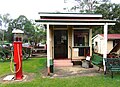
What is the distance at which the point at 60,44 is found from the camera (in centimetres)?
1344

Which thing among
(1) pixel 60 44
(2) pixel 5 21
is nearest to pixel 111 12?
(1) pixel 60 44

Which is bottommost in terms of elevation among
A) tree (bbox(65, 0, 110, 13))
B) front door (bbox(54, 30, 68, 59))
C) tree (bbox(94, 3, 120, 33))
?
front door (bbox(54, 30, 68, 59))

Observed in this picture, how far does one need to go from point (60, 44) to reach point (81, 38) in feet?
5.07

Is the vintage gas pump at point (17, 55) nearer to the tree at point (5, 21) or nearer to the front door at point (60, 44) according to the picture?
the front door at point (60, 44)

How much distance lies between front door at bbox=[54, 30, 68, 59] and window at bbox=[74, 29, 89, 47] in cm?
71

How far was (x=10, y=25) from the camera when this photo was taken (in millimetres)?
53875

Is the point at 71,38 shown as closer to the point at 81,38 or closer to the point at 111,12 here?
the point at 81,38

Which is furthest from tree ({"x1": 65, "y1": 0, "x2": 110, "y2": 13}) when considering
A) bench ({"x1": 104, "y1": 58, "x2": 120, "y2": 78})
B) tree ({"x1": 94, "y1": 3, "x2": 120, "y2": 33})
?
bench ({"x1": 104, "y1": 58, "x2": 120, "y2": 78})

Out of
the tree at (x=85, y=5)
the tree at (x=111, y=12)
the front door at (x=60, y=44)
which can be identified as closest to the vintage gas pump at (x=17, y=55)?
the front door at (x=60, y=44)

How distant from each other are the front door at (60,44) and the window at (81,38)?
705 millimetres

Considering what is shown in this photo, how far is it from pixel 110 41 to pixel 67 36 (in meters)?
13.6

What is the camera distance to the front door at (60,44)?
1332 cm

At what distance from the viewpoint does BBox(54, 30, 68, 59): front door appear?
524 inches

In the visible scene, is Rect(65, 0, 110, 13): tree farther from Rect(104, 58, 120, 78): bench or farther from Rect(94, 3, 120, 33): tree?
Rect(104, 58, 120, 78): bench
